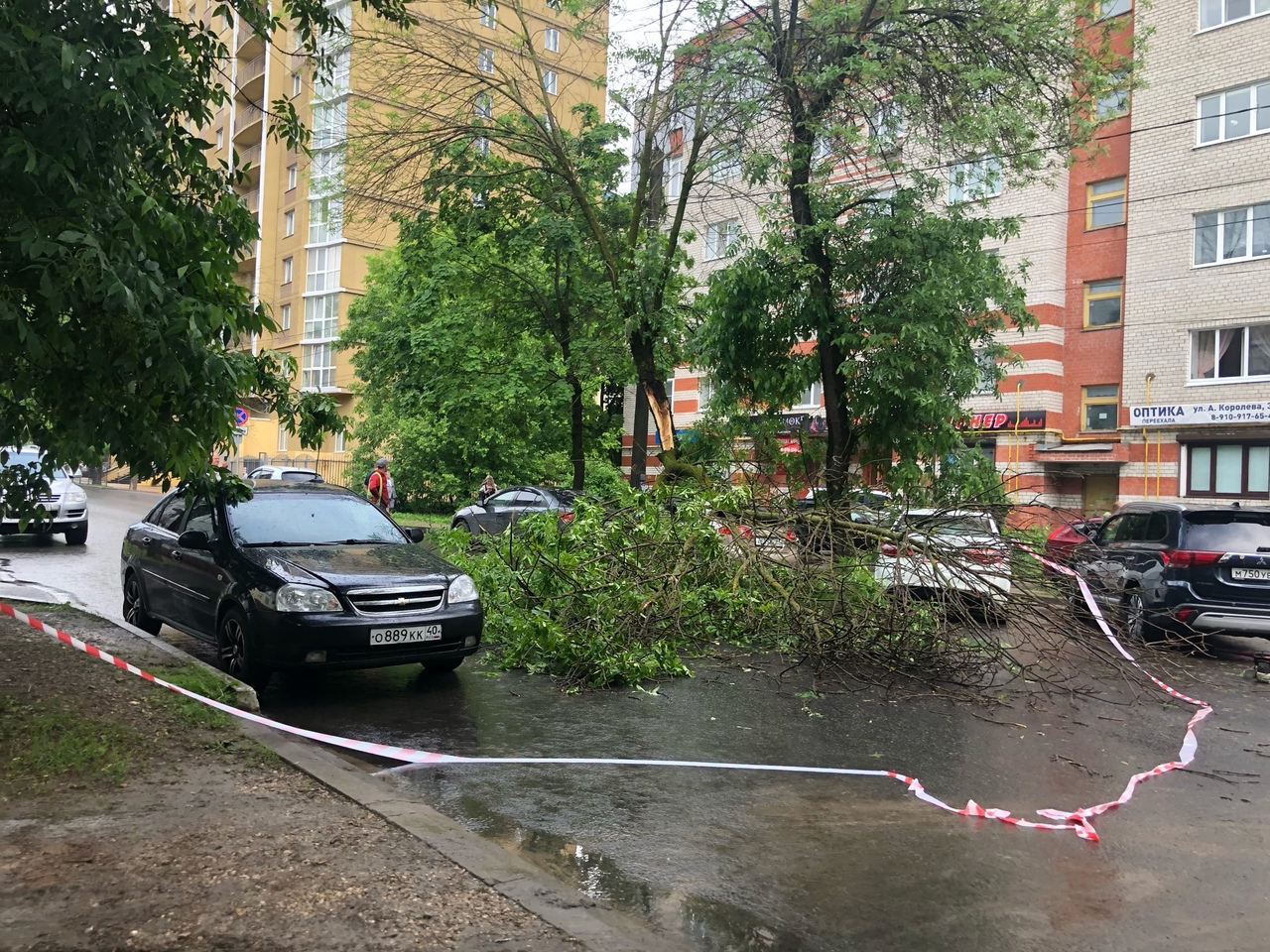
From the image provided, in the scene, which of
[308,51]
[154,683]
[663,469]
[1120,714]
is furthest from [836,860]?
[663,469]

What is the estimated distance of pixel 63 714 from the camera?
585 centimetres

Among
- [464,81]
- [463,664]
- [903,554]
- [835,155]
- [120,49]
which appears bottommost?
[463,664]

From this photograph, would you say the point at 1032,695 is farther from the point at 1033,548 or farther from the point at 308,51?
the point at 308,51

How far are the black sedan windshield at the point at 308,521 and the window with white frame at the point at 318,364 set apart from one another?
4069cm

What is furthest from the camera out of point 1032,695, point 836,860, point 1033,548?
point 1033,548

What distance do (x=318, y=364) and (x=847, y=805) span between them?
4704 cm

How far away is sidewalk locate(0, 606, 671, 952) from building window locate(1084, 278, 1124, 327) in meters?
26.5

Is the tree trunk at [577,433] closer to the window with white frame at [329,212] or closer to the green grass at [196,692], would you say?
the window with white frame at [329,212]

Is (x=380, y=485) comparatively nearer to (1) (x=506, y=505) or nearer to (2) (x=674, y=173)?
(1) (x=506, y=505)

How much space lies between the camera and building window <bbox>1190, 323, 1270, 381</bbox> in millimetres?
24016

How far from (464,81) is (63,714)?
42.0 feet

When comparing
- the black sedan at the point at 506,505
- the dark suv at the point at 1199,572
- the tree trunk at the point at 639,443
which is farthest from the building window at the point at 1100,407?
the dark suv at the point at 1199,572

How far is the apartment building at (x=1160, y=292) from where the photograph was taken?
2405 centimetres

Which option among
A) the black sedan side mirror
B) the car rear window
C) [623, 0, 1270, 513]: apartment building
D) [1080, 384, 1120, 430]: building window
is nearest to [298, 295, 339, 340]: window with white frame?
[623, 0, 1270, 513]: apartment building
